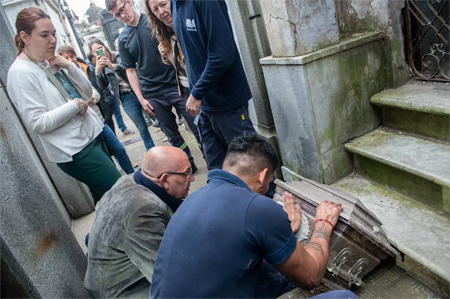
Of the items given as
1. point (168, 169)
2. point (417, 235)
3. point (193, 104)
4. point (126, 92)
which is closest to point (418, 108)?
point (417, 235)

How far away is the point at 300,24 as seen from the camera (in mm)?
2500

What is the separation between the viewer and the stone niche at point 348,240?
1789 millimetres

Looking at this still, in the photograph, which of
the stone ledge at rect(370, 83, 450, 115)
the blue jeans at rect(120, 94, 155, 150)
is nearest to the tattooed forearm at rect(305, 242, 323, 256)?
the stone ledge at rect(370, 83, 450, 115)

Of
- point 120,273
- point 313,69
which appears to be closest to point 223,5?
point 313,69

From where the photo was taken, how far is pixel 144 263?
1778 millimetres

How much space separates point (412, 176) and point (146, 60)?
3.04 metres

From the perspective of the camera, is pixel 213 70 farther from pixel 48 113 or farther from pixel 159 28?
pixel 48 113

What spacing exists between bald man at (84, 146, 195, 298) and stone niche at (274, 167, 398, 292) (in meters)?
0.83

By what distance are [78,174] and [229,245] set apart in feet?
6.49

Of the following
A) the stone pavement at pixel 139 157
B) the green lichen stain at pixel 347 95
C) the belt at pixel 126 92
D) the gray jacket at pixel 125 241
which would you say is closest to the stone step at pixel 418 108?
the green lichen stain at pixel 347 95

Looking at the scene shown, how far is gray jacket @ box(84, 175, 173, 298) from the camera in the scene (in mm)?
1748

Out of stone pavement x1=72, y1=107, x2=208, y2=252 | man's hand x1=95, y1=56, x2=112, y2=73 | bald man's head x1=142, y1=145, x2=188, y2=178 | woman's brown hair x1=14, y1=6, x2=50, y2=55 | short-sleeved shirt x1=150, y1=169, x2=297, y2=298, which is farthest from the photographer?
man's hand x1=95, y1=56, x2=112, y2=73

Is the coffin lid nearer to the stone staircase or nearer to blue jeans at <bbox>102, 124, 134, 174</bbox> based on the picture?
the stone staircase

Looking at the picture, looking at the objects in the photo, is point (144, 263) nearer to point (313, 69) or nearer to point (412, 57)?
point (313, 69)
